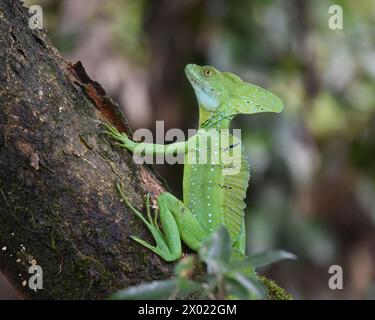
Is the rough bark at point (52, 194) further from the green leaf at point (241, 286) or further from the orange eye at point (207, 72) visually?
the orange eye at point (207, 72)

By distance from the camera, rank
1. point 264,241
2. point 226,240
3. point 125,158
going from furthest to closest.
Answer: point 264,241, point 125,158, point 226,240

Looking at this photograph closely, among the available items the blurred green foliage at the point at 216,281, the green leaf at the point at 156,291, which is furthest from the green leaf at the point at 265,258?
the green leaf at the point at 156,291

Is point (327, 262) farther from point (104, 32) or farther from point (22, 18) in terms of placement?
point (22, 18)

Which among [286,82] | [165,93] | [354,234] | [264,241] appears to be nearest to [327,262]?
[354,234]

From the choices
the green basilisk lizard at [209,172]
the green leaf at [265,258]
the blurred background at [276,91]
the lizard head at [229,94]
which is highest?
the blurred background at [276,91]

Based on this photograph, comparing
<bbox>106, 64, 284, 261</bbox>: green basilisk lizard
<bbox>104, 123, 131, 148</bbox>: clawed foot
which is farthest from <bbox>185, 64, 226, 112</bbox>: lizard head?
<bbox>104, 123, 131, 148</bbox>: clawed foot

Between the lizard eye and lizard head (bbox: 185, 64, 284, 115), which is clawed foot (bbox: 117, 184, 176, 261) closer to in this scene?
lizard head (bbox: 185, 64, 284, 115)

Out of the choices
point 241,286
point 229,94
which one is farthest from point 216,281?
point 229,94
